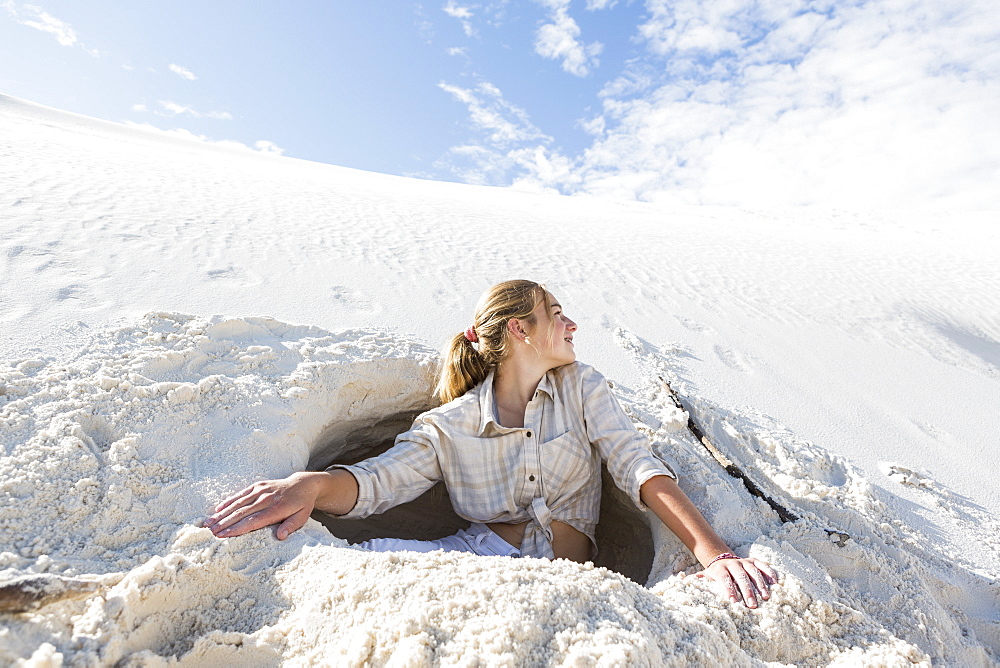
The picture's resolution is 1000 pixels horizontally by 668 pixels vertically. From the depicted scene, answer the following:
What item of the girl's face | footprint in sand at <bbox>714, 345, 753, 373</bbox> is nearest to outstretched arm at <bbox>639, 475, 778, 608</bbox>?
the girl's face

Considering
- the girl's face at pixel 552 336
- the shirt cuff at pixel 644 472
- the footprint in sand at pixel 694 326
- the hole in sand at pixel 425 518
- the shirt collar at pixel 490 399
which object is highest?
the girl's face at pixel 552 336

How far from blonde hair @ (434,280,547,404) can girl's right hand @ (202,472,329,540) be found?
2.67ft

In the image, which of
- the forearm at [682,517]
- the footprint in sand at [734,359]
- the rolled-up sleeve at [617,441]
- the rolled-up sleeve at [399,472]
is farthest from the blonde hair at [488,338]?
the footprint in sand at [734,359]

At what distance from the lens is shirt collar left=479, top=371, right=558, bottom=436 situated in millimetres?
2329

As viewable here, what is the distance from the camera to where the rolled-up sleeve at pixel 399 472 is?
2156 mm

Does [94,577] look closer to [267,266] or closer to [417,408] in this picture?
[417,408]

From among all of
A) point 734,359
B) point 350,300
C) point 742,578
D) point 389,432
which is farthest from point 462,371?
point 734,359

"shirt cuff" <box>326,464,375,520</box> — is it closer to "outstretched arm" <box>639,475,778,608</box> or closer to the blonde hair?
the blonde hair

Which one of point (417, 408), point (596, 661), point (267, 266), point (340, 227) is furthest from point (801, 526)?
point (340, 227)

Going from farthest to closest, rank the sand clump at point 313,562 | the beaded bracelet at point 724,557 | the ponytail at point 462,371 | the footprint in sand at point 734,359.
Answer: the footprint in sand at point 734,359 → the ponytail at point 462,371 → the beaded bracelet at point 724,557 → the sand clump at point 313,562

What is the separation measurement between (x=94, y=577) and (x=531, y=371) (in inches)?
66.0

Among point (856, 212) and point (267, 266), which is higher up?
point (856, 212)

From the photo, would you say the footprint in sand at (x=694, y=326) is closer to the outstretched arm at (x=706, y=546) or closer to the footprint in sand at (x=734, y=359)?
the footprint in sand at (x=734, y=359)

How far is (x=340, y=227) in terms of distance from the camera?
251 inches
